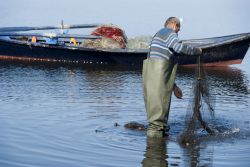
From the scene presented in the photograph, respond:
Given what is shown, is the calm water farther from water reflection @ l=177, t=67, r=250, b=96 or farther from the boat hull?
the boat hull

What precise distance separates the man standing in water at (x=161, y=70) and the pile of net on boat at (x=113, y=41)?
40.2ft

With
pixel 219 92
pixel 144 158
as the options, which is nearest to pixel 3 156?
pixel 144 158

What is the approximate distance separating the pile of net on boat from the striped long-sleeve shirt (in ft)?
40.4

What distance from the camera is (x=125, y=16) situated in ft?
152

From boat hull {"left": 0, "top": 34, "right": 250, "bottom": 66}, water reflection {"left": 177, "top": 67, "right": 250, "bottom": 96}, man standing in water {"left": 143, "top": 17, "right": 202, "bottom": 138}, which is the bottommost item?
water reflection {"left": 177, "top": 67, "right": 250, "bottom": 96}

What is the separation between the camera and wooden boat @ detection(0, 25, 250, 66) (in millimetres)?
20969

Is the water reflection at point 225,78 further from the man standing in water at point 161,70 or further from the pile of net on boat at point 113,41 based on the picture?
the man standing in water at point 161,70

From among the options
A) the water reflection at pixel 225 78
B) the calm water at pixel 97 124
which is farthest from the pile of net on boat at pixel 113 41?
the calm water at pixel 97 124

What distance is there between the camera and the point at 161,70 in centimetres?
927

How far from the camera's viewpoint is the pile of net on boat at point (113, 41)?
21764 mm

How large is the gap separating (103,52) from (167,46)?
1228 centimetres

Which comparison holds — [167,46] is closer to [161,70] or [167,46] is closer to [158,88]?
[161,70]

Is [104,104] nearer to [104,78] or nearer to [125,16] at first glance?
[104,78]

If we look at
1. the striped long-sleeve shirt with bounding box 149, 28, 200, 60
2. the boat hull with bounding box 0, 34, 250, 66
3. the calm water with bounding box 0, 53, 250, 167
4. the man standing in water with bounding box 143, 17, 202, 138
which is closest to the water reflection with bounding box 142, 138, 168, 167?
the calm water with bounding box 0, 53, 250, 167
